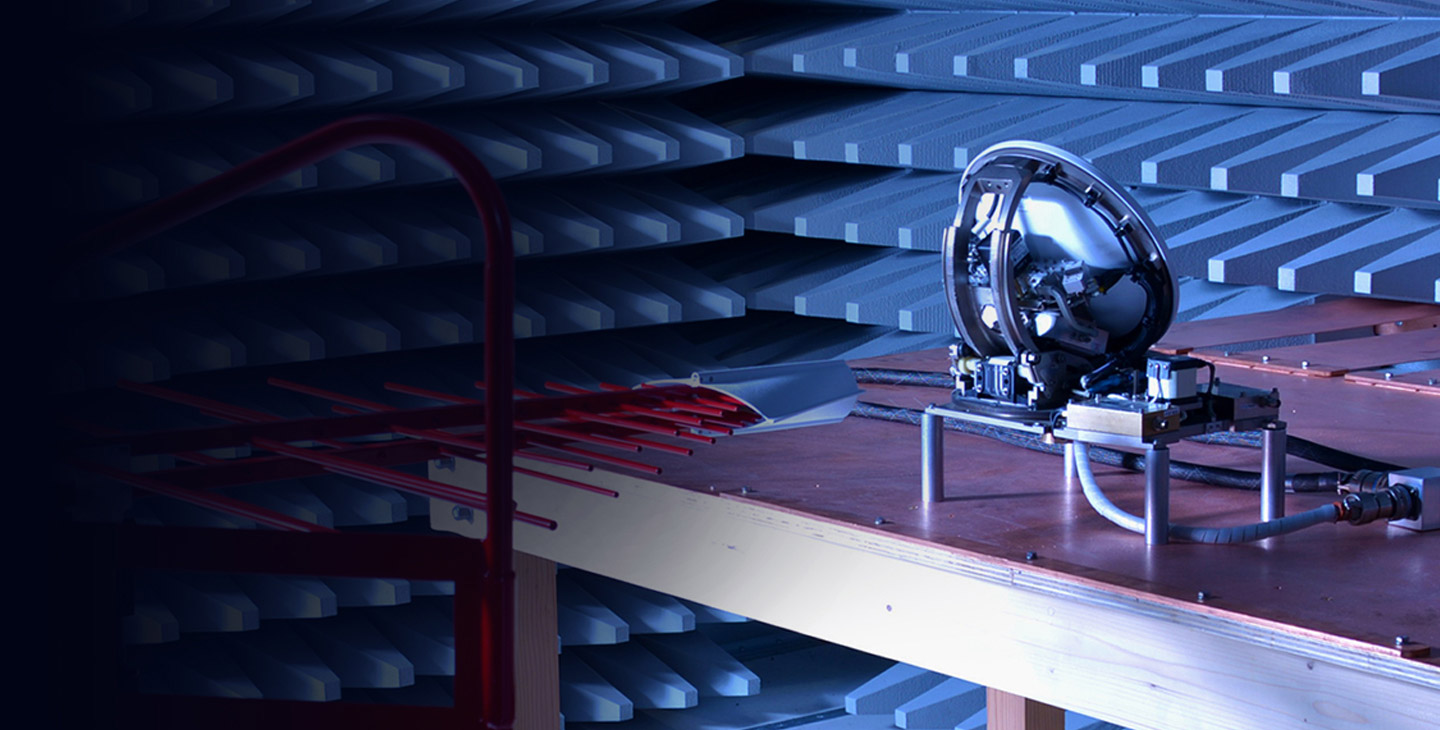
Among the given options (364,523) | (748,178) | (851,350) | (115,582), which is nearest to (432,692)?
(364,523)

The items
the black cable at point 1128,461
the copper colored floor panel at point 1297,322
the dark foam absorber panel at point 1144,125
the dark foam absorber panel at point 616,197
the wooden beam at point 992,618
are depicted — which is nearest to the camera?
the wooden beam at point 992,618

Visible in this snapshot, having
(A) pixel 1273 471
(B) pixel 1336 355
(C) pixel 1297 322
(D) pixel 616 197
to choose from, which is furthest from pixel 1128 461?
(D) pixel 616 197

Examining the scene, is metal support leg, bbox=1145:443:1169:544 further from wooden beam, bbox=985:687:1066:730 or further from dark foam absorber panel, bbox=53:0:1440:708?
dark foam absorber panel, bbox=53:0:1440:708

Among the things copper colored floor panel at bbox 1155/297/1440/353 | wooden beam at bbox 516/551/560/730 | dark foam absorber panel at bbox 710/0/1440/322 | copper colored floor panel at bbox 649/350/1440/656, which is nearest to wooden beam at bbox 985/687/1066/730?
copper colored floor panel at bbox 649/350/1440/656

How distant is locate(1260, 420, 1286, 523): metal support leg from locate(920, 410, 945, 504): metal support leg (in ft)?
1.27

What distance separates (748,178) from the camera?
5027 millimetres

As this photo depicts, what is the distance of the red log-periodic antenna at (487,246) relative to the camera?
1118 millimetres

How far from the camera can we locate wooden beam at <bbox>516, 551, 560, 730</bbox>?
8.25 feet

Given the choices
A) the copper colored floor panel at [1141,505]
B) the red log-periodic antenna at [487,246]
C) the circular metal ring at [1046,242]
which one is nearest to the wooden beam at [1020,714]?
the copper colored floor panel at [1141,505]

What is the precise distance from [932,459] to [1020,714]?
0.50 meters

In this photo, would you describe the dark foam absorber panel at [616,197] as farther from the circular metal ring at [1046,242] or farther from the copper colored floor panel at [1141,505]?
the circular metal ring at [1046,242]

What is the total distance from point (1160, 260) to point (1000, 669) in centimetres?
51

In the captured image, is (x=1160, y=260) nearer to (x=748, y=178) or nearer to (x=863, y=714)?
(x=863, y=714)

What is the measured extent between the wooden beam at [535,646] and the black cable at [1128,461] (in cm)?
60
